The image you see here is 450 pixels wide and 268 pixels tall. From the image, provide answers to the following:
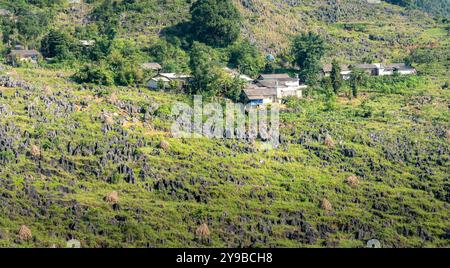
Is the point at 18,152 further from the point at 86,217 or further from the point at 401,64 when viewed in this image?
the point at 401,64

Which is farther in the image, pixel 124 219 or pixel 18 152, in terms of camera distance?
pixel 18 152

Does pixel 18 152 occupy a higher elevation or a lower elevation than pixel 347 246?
higher

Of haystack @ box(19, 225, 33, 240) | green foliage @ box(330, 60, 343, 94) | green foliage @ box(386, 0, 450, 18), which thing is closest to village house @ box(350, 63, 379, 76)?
green foliage @ box(330, 60, 343, 94)

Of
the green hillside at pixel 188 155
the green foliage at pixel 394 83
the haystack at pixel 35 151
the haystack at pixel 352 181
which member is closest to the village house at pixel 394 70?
the green hillside at pixel 188 155

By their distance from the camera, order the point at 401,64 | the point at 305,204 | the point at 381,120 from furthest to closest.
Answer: the point at 401,64 → the point at 381,120 → the point at 305,204

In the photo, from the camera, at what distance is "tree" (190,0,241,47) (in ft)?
253

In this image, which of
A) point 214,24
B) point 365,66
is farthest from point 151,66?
point 365,66

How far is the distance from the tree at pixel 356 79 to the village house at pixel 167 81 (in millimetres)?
13537

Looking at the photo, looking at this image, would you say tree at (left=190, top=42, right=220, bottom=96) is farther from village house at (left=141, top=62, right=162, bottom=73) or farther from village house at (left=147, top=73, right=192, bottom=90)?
village house at (left=141, top=62, right=162, bottom=73)

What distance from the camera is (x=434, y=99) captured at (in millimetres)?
68625

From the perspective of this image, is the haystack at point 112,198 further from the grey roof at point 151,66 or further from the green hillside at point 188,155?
the grey roof at point 151,66

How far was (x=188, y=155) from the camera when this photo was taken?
169ft

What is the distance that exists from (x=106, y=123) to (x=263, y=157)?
10684mm

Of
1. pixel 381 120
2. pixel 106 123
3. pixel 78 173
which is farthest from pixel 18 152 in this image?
pixel 381 120
